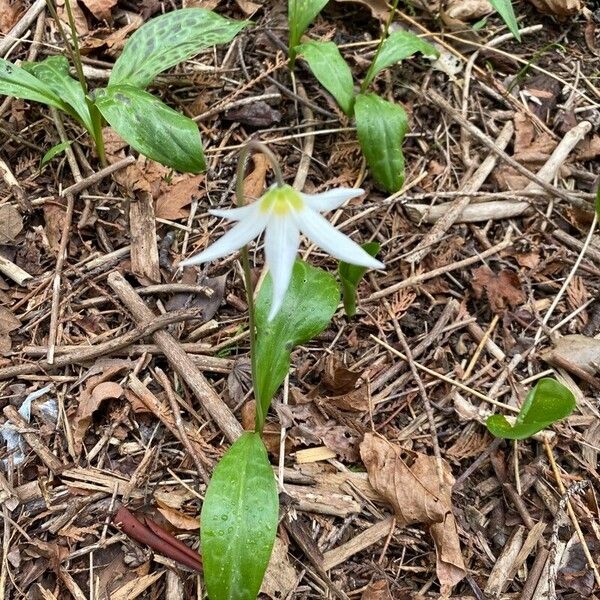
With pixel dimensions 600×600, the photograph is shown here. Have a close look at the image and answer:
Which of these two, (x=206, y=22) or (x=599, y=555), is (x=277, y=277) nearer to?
(x=599, y=555)

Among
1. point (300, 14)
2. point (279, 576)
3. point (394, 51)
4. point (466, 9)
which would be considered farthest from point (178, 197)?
point (466, 9)

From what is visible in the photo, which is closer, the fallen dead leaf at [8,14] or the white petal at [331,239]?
the white petal at [331,239]

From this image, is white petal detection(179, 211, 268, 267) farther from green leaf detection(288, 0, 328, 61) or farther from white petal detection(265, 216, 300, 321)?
green leaf detection(288, 0, 328, 61)

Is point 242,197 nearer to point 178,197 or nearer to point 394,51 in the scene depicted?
point 178,197

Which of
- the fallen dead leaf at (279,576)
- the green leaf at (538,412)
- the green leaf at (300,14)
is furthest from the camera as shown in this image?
the green leaf at (300,14)

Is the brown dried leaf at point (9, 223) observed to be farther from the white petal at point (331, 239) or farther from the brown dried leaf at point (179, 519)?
the white petal at point (331, 239)

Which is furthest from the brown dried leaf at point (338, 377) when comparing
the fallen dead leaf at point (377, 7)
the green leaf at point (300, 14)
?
the fallen dead leaf at point (377, 7)
